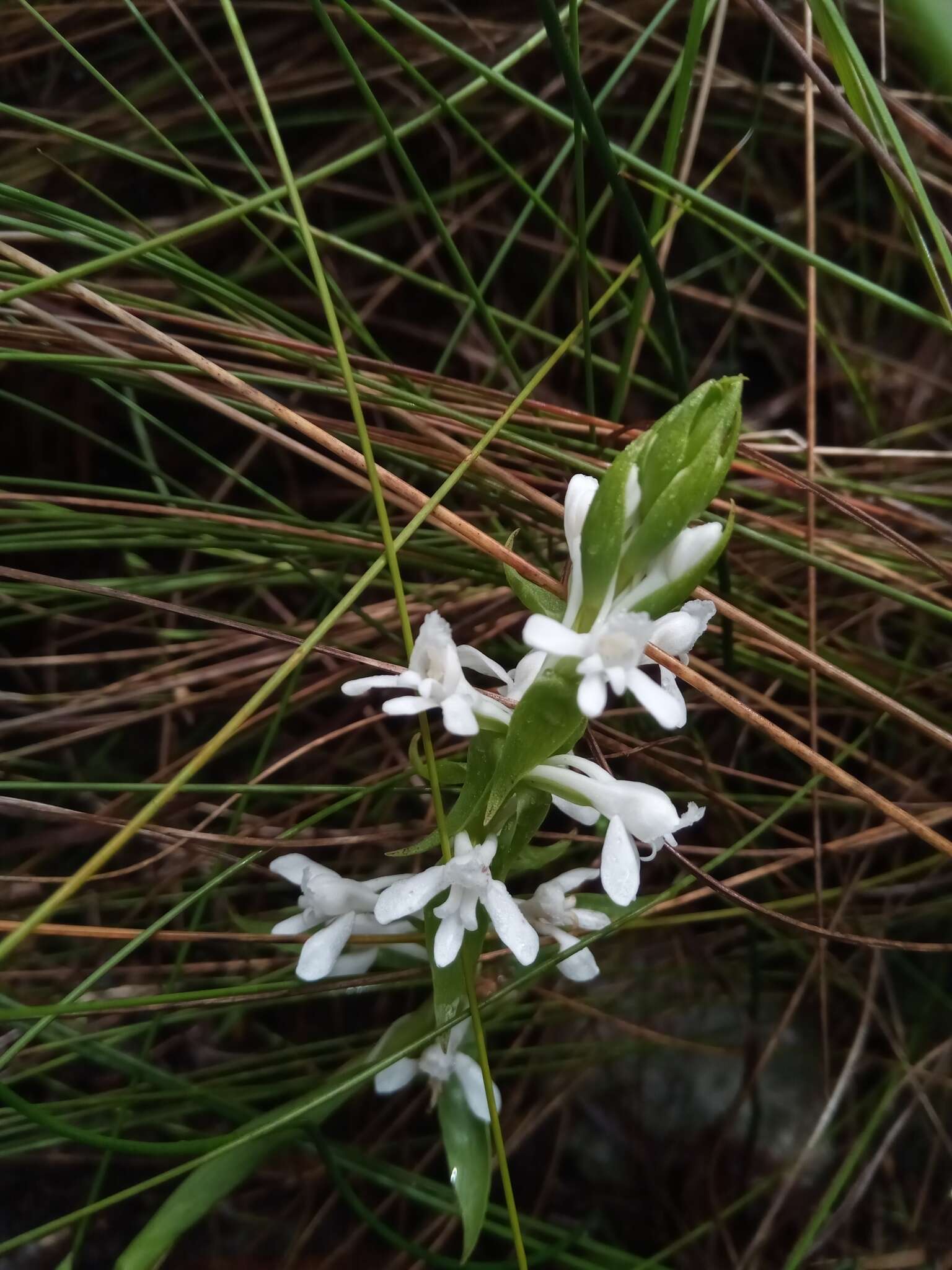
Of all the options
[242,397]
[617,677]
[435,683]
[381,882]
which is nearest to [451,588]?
[242,397]

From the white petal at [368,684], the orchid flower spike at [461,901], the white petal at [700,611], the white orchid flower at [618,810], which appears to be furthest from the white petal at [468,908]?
the white petal at [700,611]

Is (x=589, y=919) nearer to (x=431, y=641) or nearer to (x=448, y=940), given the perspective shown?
(x=448, y=940)

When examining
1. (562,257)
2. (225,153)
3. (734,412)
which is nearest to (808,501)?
(734,412)

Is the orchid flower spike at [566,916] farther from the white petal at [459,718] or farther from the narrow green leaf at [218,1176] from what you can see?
the white petal at [459,718]

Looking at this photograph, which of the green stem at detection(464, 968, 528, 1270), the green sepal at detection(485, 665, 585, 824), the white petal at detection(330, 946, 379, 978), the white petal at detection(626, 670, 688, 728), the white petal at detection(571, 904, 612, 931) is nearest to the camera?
the white petal at detection(626, 670, 688, 728)

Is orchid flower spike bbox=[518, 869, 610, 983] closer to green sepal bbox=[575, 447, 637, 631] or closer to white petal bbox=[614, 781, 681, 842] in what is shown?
white petal bbox=[614, 781, 681, 842]

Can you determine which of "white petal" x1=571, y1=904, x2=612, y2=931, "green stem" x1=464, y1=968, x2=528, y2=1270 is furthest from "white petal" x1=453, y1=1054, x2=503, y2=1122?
"white petal" x1=571, y1=904, x2=612, y2=931

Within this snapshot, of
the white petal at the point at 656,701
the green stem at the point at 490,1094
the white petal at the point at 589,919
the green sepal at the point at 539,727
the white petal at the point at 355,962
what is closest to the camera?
the white petal at the point at 656,701
